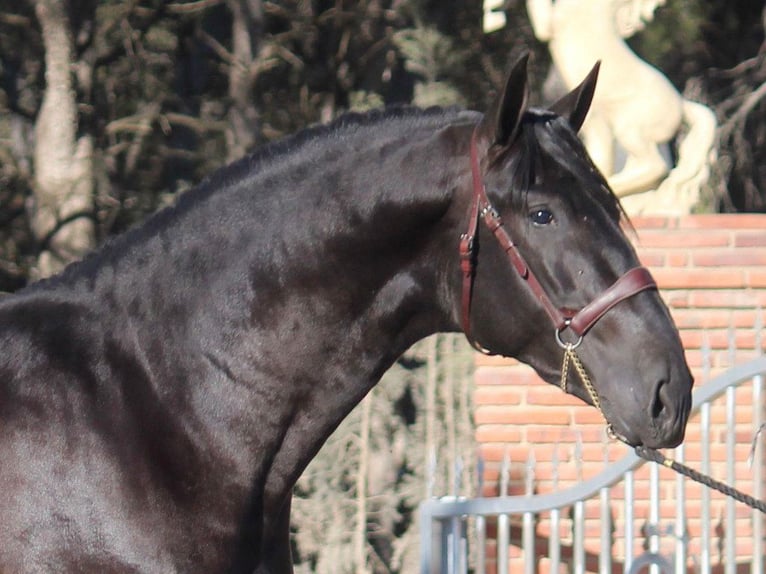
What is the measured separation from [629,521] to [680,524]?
0.65ft

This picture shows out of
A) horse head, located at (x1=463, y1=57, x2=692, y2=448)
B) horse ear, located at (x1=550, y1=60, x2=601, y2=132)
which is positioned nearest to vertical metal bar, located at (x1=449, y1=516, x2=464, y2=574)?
horse head, located at (x1=463, y1=57, x2=692, y2=448)

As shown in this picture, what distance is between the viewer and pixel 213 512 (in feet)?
8.31

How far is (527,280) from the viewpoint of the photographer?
2555 millimetres

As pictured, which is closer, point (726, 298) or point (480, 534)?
point (480, 534)

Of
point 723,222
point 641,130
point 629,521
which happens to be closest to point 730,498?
point 629,521

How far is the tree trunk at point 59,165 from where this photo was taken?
7457 mm

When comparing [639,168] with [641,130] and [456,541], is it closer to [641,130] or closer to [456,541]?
[641,130]

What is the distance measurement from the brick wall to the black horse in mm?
2275

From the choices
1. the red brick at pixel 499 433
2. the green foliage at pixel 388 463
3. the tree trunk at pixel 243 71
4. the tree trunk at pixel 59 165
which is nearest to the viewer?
the red brick at pixel 499 433

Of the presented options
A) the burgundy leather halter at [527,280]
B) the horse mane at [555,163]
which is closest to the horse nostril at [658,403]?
the burgundy leather halter at [527,280]

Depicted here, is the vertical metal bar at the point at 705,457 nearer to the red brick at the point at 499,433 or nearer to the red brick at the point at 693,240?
the red brick at the point at 693,240

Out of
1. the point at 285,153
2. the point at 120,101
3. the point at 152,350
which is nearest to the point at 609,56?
the point at 285,153

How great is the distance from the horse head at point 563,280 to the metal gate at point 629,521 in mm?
1899

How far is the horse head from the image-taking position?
2.47 meters
